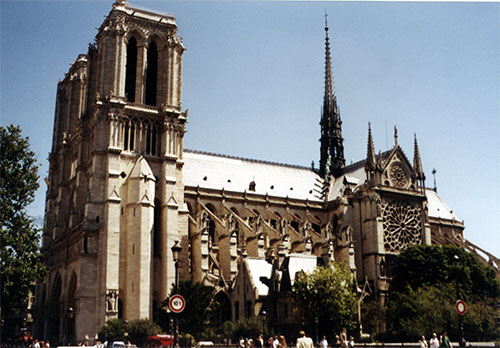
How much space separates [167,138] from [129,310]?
18.1m

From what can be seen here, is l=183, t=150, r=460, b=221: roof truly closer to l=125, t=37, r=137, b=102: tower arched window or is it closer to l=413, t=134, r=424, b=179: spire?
l=413, t=134, r=424, b=179: spire

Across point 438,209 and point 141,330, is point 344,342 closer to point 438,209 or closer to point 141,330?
point 141,330

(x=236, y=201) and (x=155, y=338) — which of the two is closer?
(x=155, y=338)

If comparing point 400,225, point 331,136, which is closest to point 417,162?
point 400,225

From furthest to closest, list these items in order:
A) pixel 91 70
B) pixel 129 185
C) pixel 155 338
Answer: pixel 91 70 < pixel 129 185 < pixel 155 338

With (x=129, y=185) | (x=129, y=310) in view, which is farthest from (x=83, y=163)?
(x=129, y=310)

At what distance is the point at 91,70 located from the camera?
233 feet

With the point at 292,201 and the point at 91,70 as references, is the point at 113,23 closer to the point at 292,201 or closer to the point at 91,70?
the point at 91,70

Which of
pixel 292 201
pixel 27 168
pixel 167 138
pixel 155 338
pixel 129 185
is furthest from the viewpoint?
pixel 292 201

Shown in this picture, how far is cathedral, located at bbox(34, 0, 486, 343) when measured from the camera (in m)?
59.1

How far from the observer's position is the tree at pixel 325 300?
57031 mm

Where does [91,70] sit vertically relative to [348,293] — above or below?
above

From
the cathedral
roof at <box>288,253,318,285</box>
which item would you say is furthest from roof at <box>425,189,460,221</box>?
roof at <box>288,253,318,285</box>

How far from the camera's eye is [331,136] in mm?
90375
